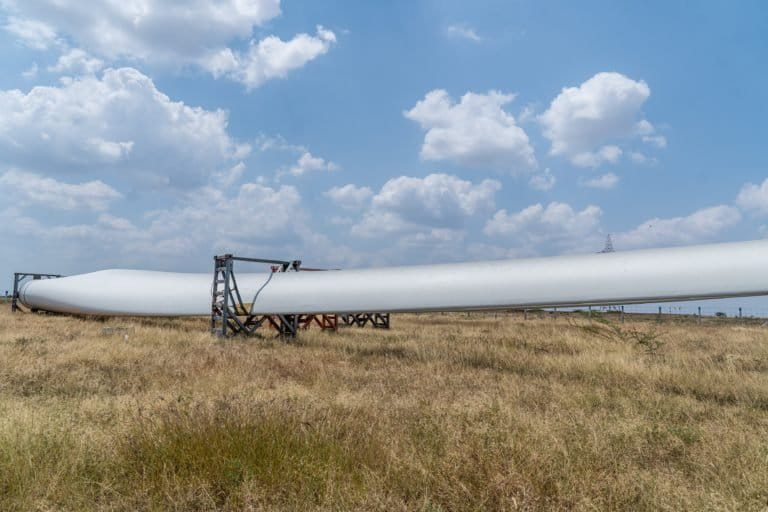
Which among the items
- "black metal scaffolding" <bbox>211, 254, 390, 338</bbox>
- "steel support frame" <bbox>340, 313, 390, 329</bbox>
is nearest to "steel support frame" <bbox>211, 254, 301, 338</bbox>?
"black metal scaffolding" <bbox>211, 254, 390, 338</bbox>

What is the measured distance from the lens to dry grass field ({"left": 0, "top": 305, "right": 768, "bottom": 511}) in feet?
11.2

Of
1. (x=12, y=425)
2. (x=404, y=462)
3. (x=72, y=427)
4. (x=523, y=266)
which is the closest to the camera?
(x=404, y=462)

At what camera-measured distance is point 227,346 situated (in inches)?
463

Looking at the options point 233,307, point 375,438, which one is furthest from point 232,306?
point 375,438

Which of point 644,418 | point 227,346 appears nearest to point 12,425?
point 644,418

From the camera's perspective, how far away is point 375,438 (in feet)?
14.5

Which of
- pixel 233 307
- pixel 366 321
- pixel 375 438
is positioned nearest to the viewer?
pixel 375 438

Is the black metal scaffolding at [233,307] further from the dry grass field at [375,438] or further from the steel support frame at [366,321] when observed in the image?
the steel support frame at [366,321]

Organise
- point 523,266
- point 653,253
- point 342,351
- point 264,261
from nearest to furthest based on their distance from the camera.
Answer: point 653,253, point 523,266, point 342,351, point 264,261

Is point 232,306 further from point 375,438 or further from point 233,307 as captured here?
point 375,438

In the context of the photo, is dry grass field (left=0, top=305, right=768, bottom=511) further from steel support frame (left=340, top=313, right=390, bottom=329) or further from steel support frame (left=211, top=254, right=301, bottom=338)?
steel support frame (left=340, top=313, right=390, bottom=329)

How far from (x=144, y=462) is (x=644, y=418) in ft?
15.7

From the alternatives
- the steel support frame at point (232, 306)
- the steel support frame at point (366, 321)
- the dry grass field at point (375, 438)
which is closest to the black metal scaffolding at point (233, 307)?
the steel support frame at point (232, 306)

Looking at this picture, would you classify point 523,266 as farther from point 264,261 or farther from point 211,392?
point 264,261
